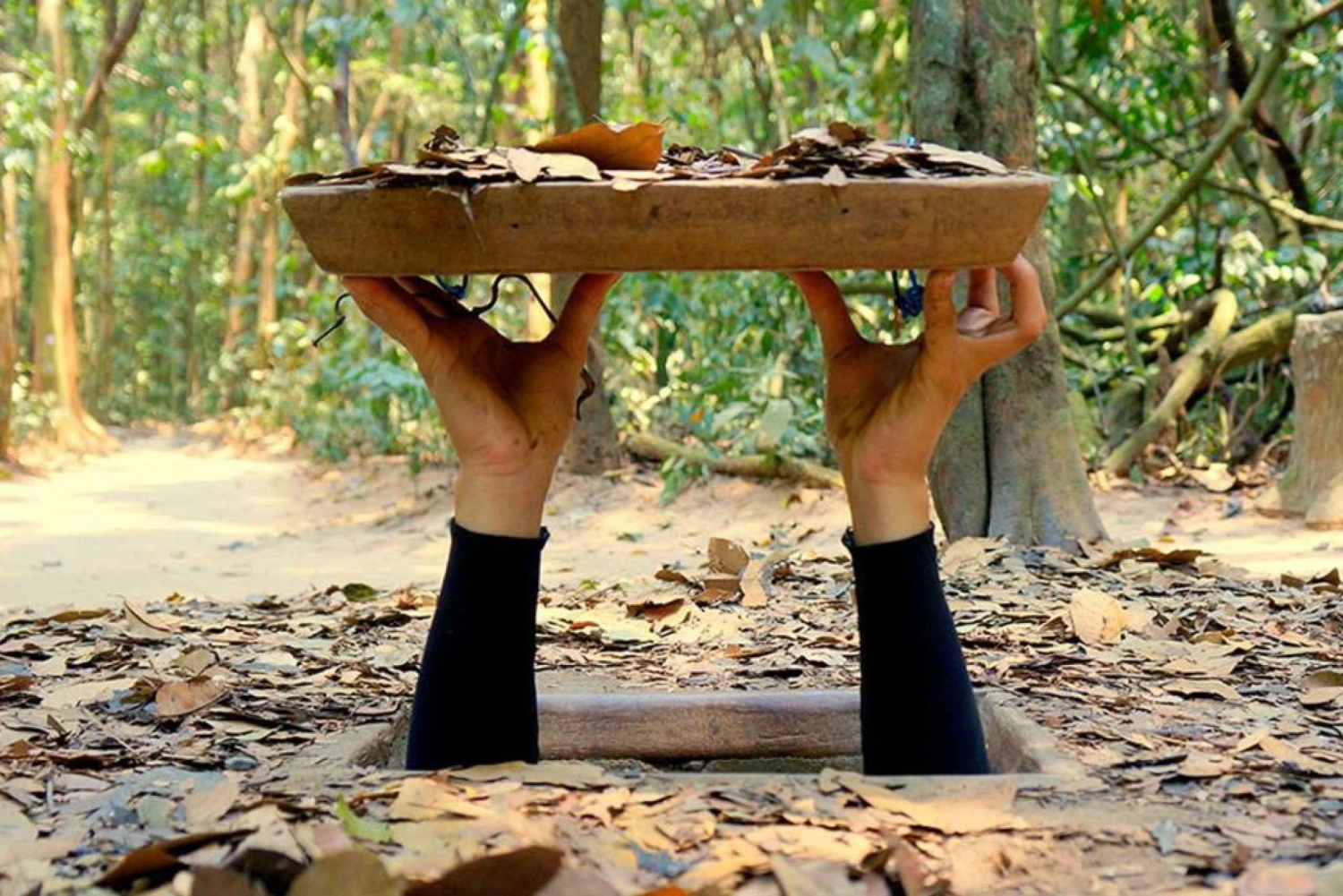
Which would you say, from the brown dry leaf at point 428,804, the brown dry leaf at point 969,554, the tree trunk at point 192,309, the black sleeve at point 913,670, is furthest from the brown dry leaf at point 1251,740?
the tree trunk at point 192,309

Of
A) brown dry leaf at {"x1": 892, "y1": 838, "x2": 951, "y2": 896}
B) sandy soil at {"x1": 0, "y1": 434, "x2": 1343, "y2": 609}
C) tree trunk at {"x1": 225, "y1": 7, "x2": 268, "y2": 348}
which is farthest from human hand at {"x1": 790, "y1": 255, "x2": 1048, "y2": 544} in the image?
tree trunk at {"x1": 225, "y1": 7, "x2": 268, "y2": 348}

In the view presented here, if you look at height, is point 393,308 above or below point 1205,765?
above

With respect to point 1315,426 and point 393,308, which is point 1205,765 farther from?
point 1315,426

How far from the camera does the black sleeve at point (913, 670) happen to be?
206 cm

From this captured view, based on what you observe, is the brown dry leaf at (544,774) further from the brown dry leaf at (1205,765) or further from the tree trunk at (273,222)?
the tree trunk at (273,222)

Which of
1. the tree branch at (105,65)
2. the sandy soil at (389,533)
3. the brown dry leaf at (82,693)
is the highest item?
the tree branch at (105,65)

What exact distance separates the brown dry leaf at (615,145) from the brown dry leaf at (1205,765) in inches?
40.6

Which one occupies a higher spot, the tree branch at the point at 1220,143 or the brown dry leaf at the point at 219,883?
the tree branch at the point at 1220,143

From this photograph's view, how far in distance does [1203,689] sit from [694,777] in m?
1.01

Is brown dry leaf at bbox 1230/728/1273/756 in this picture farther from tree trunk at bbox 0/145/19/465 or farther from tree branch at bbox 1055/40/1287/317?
tree trunk at bbox 0/145/19/465

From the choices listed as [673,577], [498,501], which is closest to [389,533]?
[673,577]

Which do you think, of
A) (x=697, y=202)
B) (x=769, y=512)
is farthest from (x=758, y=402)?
(x=697, y=202)

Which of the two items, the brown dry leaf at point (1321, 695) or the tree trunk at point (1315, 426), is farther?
the tree trunk at point (1315, 426)

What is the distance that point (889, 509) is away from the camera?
6.88 feet
